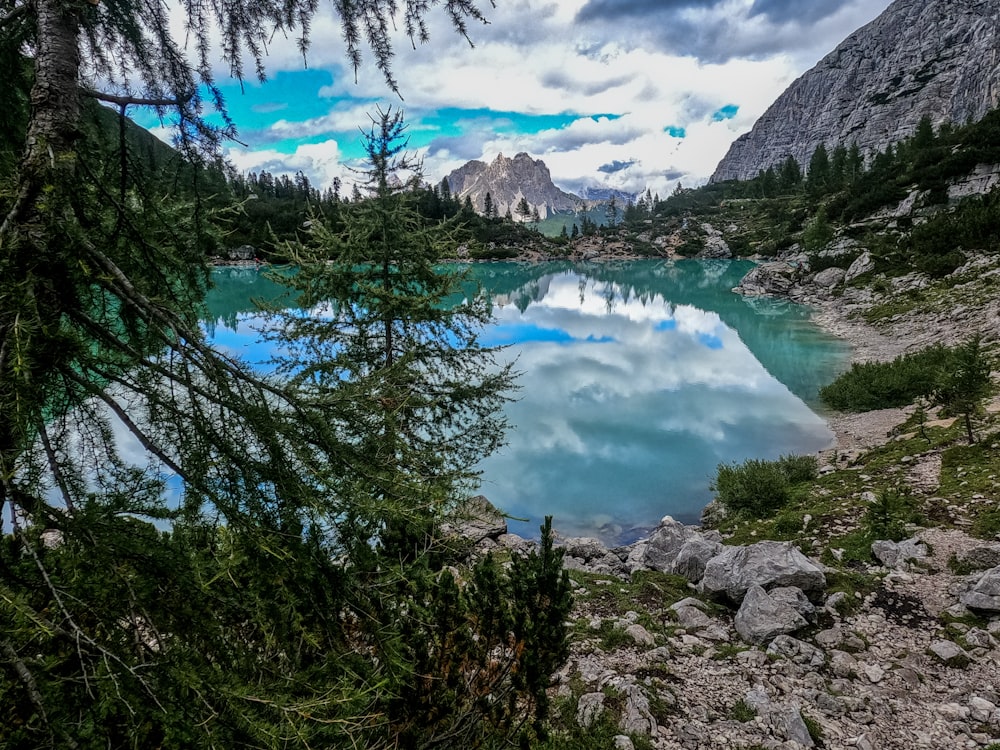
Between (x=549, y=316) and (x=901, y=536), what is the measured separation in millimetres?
35015

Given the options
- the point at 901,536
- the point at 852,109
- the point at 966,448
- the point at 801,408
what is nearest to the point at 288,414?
the point at 901,536

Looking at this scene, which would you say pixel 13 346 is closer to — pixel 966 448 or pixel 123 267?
pixel 123 267

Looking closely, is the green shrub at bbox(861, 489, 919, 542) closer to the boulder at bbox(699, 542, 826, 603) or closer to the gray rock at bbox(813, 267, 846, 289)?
the boulder at bbox(699, 542, 826, 603)

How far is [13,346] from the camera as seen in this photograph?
1261 mm

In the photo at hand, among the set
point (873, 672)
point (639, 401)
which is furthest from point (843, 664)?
point (639, 401)

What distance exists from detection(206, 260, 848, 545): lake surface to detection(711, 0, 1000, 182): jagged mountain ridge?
4400 inches

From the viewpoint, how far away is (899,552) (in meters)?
7.21

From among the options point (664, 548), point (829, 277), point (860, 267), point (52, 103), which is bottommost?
point (664, 548)

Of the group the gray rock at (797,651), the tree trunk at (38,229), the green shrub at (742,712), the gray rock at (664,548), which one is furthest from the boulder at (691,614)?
the tree trunk at (38,229)

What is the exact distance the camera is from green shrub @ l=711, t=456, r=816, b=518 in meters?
10.8

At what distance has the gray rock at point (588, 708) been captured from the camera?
4304 millimetres

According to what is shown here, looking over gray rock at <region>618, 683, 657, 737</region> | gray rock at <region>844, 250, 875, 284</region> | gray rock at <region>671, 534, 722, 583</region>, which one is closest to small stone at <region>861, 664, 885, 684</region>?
gray rock at <region>618, 683, 657, 737</region>

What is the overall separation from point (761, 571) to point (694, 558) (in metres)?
1.52

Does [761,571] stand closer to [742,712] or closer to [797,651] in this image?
[797,651]
